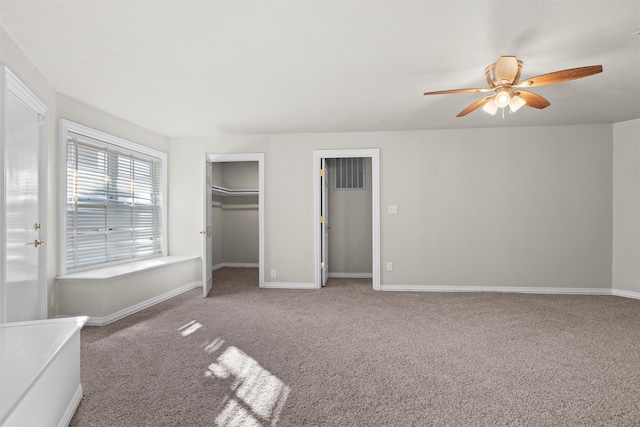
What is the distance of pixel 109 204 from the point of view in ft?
13.6

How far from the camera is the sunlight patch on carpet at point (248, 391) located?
1.83 meters

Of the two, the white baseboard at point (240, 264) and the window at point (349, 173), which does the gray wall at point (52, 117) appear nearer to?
the window at point (349, 173)

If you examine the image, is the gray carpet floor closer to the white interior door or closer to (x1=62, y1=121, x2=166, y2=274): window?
the white interior door

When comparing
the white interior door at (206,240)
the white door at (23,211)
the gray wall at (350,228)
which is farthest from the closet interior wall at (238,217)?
the white door at (23,211)

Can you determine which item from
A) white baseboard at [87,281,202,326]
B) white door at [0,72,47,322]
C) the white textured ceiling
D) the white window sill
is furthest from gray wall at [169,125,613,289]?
white door at [0,72,47,322]

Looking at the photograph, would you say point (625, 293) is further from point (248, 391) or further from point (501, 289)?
point (248, 391)

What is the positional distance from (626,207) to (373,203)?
339 centimetres

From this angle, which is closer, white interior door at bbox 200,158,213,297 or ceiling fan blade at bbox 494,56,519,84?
ceiling fan blade at bbox 494,56,519,84

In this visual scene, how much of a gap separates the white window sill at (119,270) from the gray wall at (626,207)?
6065 mm

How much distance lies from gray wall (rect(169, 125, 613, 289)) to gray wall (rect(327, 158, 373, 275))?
3.48 feet

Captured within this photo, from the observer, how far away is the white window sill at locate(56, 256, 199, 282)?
11.2 ft

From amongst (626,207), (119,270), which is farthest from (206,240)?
(626,207)

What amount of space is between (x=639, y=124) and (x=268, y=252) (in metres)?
5.34

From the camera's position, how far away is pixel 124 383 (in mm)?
2199
